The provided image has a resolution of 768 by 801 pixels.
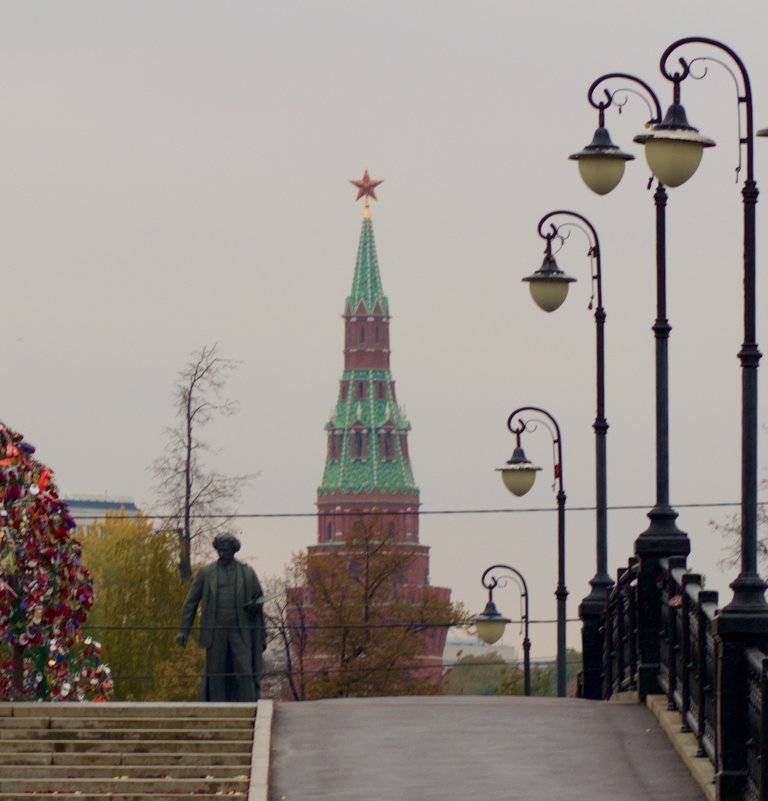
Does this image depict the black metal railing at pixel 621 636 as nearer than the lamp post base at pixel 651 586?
No

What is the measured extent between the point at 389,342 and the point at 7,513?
16240 cm

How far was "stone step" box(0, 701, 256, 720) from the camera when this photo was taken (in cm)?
2055

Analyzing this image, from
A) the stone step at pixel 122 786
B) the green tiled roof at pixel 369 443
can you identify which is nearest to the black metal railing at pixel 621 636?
the stone step at pixel 122 786

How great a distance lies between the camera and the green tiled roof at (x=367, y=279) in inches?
7328

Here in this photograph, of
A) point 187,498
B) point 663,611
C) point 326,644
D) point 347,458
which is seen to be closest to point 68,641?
point 663,611

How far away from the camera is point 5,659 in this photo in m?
27.7

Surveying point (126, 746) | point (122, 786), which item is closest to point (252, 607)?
point (126, 746)

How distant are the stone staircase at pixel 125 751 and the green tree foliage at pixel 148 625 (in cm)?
3904

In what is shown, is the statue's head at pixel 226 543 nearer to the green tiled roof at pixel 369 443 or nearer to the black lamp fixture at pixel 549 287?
the black lamp fixture at pixel 549 287

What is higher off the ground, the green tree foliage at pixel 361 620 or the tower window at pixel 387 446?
the tower window at pixel 387 446

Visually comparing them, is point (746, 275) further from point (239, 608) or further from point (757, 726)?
point (239, 608)

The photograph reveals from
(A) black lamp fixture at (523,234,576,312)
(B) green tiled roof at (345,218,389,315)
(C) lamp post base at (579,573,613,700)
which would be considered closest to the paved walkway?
(C) lamp post base at (579,573,613,700)

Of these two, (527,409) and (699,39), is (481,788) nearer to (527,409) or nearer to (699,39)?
(699,39)

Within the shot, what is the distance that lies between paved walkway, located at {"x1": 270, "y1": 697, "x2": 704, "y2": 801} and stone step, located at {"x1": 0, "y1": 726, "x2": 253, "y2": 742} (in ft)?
1.52
